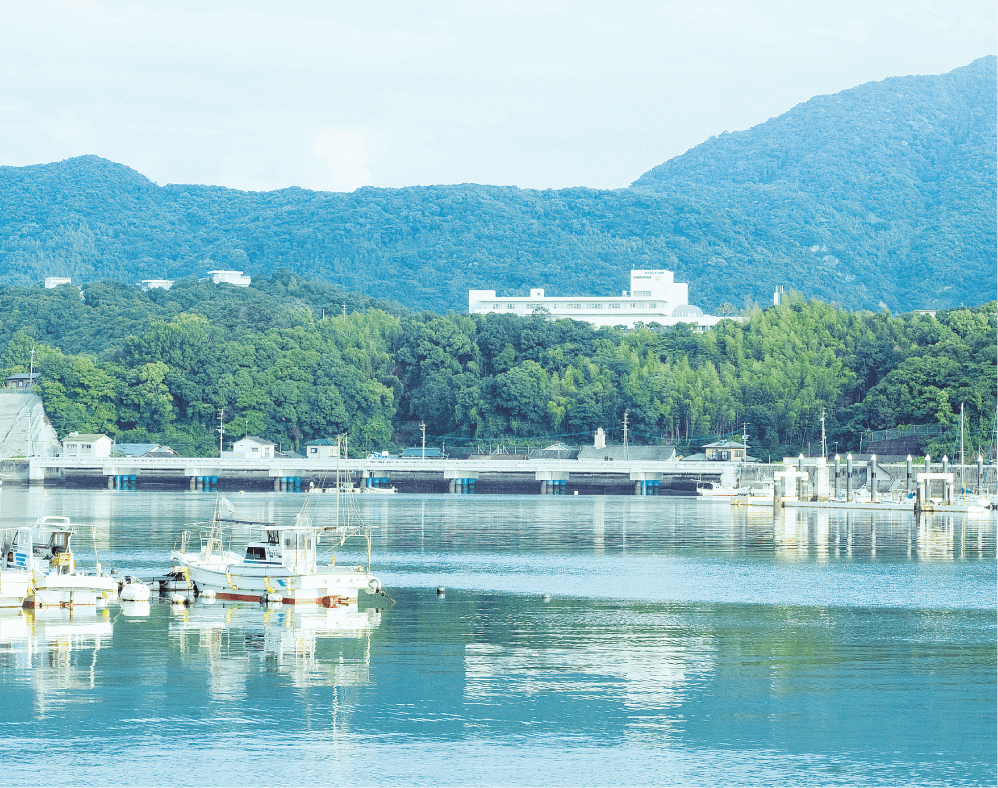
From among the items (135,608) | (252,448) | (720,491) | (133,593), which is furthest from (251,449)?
(135,608)

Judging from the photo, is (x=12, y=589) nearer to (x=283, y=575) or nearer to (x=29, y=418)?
(x=283, y=575)

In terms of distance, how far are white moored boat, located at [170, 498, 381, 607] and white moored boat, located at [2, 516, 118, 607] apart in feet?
9.31

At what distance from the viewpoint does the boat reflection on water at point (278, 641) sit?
2680cm

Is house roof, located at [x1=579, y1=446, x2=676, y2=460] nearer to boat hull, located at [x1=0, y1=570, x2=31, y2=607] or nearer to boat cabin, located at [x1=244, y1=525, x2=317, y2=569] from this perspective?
Result: boat cabin, located at [x1=244, y1=525, x2=317, y2=569]

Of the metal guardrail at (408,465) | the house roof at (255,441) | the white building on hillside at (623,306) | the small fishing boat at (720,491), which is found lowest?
the small fishing boat at (720,491)

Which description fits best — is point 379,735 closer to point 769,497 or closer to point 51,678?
point 51,678

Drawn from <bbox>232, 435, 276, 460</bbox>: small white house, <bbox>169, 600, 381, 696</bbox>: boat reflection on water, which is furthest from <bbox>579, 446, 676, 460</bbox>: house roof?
<bbox>169, 600, 381, 696</bbox>: boat reflection on water

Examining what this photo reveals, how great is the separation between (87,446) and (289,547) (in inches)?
3617

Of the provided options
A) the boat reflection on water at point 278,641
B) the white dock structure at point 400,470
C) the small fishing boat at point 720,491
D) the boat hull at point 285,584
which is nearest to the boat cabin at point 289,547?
the boat hull at point 285,584

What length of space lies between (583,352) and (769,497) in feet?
144

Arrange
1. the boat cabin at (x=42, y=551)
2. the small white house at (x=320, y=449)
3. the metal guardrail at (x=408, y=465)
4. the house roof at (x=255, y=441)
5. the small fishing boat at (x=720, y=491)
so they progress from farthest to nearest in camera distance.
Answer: the small white house at (x=320, y=449)
the house roof at (x=255, y=441)
the metal guardrail at (x=408, y=465)
the small fishing boat at (x=720, y=491)
the boat cabin at (x=42, y=551)

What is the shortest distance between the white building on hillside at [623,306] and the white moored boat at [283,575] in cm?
12880

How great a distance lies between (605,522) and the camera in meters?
73.5

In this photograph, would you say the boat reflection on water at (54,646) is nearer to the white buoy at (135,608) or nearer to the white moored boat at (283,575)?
the white buoy at (135,608)
